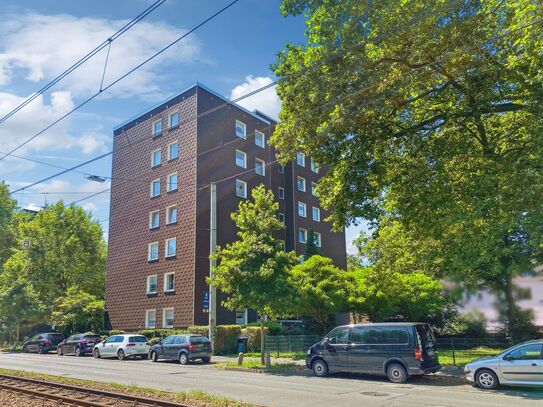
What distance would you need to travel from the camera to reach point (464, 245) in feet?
51.9

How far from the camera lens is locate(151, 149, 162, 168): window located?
131 ft

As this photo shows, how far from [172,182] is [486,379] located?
28.7 meters

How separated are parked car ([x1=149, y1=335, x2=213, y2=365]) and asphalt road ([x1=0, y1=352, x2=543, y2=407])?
4359mm

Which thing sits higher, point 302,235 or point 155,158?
point 155,158

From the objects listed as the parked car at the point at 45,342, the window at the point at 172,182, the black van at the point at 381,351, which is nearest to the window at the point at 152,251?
the window at the point at 172,182

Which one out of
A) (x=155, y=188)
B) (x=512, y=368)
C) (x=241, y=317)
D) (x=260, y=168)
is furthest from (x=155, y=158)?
(x=512, y=368)

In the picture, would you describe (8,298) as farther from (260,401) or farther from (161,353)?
(260,401)

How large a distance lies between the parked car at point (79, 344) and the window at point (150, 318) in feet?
16.4

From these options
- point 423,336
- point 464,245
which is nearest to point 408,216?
point 464,245

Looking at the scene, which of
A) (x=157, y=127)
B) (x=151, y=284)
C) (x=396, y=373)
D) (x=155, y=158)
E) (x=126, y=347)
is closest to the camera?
(x=396, y=373)

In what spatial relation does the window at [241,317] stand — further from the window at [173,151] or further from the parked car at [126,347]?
the window at [173,151]

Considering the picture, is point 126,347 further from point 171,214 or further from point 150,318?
point 171,214

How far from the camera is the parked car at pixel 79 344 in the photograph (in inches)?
1233

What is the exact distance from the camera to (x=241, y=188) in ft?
132
